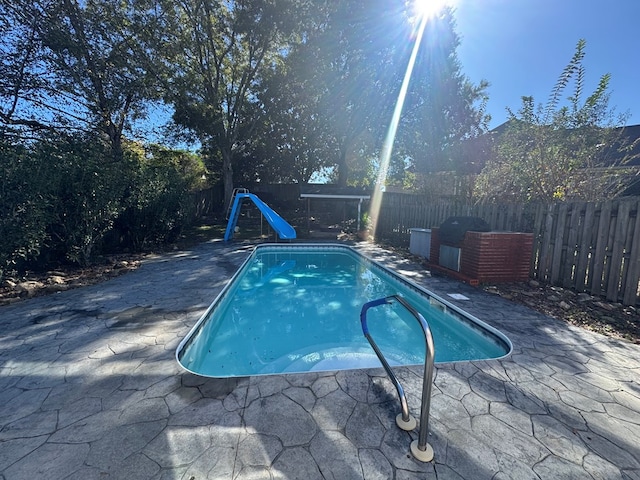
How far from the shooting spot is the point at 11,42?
751cm

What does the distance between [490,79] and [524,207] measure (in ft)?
51.0

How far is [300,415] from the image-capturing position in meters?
2.05

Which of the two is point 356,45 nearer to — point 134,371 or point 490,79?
point 490,79

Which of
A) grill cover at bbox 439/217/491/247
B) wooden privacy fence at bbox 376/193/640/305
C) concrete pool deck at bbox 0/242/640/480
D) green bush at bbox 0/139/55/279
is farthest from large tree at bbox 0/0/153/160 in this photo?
wooden privacy fence at bbox 376/193/640/305

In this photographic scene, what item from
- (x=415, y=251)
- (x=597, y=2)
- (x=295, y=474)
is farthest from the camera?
(x=415, y=251)

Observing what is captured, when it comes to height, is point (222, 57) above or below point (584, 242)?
above

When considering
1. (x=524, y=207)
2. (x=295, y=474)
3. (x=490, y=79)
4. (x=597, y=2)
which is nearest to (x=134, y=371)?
(x=295, y=474)

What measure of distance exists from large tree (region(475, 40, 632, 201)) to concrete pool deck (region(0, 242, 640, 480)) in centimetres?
470

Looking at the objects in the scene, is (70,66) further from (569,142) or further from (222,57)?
(569,142)

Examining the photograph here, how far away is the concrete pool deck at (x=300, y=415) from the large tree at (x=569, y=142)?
4701 mm

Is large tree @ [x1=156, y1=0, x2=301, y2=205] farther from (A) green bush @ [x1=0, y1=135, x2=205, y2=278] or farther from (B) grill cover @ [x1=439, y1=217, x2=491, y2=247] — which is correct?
(B) grill cover @ [x1=439, y1=217, x2=491, y2=247]

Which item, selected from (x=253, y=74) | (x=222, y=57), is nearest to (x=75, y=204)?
(x=222, y=57)

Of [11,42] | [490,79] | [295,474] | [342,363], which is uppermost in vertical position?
[490,79]

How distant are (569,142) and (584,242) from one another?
3377 mm
